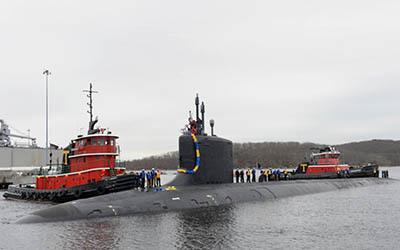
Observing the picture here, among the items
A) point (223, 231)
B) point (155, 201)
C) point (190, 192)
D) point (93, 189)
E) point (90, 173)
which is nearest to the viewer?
point (223, 231)

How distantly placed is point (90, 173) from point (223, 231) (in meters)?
16.6

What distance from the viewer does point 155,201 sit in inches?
708

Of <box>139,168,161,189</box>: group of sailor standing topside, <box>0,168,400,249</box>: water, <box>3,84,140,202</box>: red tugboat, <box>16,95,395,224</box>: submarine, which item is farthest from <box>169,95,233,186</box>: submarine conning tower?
<box>3,84,140,202</box>: red tugboat

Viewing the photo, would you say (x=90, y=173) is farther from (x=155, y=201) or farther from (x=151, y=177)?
(x=155, y=201)

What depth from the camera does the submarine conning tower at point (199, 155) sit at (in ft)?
66.6

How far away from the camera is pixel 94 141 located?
95.4 feet

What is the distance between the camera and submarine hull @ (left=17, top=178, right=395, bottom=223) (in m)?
16.1

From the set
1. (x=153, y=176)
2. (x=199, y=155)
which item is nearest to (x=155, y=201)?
(x=199, y=155)

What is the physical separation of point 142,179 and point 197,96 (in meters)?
7.37

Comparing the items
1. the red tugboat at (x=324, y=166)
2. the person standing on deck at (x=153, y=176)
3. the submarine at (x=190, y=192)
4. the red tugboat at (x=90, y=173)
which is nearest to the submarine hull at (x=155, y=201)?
the submarine at (x=190, y=192)

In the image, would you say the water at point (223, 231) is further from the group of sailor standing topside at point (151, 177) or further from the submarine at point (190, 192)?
the group of sailor standing topside at point (151, 177)

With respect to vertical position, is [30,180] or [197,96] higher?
[197,96]

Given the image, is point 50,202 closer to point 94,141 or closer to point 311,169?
point 94,141

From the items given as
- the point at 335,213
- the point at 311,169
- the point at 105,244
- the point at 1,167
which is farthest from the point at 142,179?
the point at 1,167
